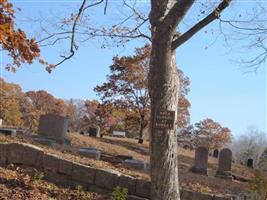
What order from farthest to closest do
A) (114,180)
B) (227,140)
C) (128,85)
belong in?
(227,140) → (128,85) → (114,180)

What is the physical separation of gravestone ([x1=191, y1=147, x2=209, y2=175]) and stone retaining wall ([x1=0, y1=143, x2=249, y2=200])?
816cm

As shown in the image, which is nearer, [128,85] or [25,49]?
[25,49]

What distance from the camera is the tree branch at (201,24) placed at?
268 inches

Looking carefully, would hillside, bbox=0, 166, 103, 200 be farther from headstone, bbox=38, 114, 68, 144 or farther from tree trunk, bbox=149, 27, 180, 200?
headstone, bbox=38, 114, 68, 144

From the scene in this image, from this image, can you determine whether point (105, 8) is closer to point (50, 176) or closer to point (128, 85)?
point (50, 176)

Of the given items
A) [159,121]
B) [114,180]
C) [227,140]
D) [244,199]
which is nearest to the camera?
[159,121]

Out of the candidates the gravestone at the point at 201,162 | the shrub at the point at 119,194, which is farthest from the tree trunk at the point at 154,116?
the gravestone at the point at 201,162

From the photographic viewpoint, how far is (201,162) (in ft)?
54.3

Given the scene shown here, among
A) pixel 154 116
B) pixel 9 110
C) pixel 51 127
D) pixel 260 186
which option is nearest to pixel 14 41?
pixel 154 116

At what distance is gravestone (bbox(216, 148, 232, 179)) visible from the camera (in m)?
16.2

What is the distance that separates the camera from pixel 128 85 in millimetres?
29641

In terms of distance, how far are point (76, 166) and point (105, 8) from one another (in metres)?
3.45

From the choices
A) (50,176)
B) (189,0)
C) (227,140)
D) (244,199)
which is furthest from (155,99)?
(227,140)

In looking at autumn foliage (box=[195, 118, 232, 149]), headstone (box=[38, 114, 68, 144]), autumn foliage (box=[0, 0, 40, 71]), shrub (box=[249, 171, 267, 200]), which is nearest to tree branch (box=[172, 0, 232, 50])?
autumn foliage (box=[0, 0, 40, 71])
